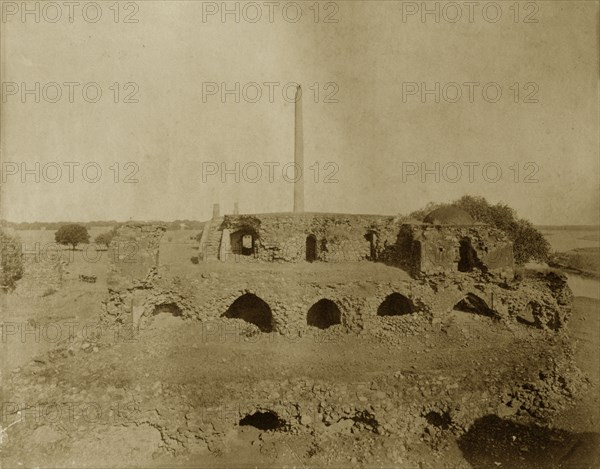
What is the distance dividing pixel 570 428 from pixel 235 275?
1091 centimetres

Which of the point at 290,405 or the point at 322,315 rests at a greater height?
the point at 322,315

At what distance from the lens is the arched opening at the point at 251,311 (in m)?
16.8

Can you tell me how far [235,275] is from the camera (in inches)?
574

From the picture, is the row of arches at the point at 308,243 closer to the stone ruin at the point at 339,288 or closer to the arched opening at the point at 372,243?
the arched opening at the point at 372,243

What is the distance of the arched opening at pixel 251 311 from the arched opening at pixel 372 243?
7345 mm

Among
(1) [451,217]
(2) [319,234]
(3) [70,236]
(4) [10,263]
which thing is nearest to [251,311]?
(2) [319,234]

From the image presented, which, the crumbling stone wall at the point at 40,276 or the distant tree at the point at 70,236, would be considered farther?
the distant tree at the point at 70,236

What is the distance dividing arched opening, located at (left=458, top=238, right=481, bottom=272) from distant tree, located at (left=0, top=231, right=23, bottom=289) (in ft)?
67.0

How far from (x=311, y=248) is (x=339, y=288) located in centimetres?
896

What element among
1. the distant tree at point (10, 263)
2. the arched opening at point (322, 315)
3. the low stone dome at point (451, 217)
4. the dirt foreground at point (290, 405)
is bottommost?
the dirt foreground at point (290, 405)

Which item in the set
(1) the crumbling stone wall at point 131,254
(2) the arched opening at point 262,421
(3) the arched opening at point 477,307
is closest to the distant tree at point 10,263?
(1) the crumbling stone wall at point 131,254

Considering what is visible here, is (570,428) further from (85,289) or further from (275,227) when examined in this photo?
(85,289)

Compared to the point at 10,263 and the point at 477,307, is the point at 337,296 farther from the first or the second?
the point at 10,263

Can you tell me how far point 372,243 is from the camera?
2189 cm
